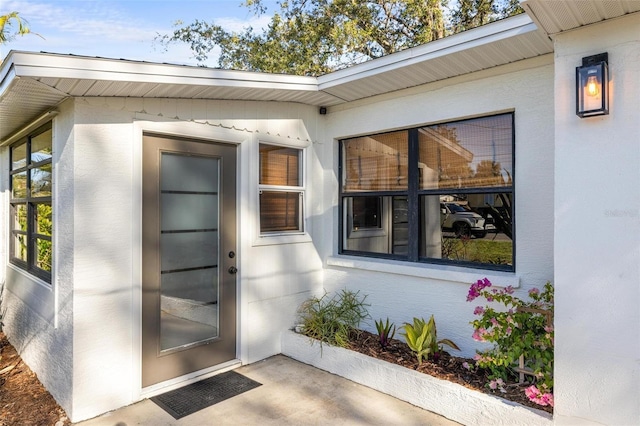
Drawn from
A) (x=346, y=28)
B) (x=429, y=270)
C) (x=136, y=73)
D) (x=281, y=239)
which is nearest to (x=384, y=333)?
(x=429, y=270)

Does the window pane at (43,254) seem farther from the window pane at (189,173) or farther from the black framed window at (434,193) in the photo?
the black framed window at (434,193)

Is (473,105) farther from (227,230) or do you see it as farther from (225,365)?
(225,365)

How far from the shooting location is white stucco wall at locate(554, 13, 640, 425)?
2234 millimetres

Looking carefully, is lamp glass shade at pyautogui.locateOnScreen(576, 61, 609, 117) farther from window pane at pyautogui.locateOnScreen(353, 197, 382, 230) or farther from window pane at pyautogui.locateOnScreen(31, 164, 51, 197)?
window pane at pyautogui.locateOnScreen(31, 164, 51, 197)

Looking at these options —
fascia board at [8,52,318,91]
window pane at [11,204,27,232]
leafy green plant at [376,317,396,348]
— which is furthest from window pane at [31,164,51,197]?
leafy green plant at [376,317,396,348]

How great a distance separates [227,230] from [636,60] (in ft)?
10.8

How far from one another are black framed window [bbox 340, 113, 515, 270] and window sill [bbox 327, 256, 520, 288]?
97 mm

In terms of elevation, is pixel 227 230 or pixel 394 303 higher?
pixel 227 230

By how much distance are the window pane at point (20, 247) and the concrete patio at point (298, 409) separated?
244 cm

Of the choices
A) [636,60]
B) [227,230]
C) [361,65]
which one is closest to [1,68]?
[227,230]

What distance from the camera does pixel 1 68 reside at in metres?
Answer: 2.77

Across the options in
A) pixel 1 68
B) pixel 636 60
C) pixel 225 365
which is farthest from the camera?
pixel 225 365

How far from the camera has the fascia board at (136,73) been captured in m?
2.58

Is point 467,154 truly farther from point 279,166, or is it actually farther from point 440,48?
point 279,166
